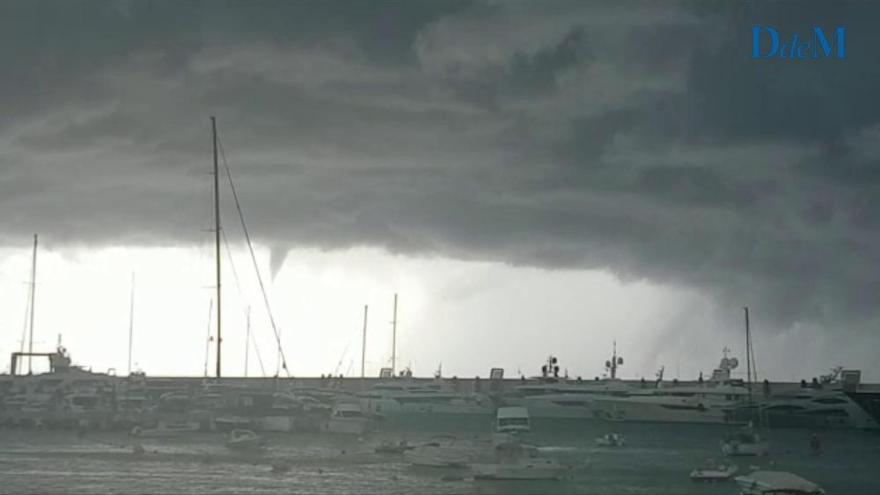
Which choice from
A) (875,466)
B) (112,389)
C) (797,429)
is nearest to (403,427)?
(112,389)

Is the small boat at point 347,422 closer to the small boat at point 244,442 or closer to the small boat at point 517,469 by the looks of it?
the small boat at point 244,442

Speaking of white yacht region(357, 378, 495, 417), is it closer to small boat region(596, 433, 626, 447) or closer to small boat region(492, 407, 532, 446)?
small boat region(492, 407, 532, 446)

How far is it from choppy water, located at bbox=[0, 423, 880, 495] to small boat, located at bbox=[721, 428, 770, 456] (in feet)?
5.53

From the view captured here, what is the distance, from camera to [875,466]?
109125mm

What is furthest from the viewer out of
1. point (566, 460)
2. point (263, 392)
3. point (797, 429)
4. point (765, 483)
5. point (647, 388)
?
point (647, 388)

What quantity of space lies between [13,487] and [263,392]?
72116 millimetres

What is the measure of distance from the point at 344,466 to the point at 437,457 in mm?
7799

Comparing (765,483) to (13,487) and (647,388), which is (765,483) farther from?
(647,388)

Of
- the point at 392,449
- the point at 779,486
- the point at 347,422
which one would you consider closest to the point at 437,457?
the point at 392,449

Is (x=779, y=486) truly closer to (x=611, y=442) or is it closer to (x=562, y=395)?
(x=611, y=442)

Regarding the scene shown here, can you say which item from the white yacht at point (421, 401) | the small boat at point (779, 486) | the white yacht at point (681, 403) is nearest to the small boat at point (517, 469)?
the small boat at point (779, 486)

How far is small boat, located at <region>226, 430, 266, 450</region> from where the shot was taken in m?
112

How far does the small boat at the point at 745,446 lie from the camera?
11429 centimetres

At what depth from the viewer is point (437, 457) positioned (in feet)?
302
